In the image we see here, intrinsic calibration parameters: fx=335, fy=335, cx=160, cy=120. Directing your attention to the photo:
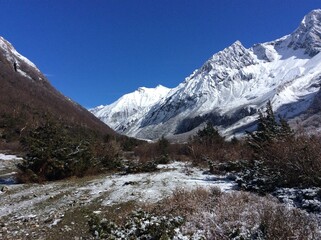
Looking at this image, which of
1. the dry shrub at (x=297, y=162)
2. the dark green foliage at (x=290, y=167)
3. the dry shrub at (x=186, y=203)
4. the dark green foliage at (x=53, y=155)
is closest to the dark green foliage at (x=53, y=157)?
the dark green foliage at (x=53, y=155)

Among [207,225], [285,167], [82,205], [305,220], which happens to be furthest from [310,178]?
[82,205]

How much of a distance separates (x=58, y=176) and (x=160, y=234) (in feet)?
45.6

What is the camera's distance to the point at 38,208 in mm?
13000

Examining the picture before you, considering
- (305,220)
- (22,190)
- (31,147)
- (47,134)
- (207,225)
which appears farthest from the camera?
(47,134)

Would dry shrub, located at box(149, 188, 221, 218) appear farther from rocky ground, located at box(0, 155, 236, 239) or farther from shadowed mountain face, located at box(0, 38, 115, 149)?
shadowed mountain face, located at box(0, 38, 115, 149)

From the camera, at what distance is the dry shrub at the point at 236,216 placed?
8.45m

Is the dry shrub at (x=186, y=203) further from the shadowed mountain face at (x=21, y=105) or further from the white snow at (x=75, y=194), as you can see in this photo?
the shadowed mountain face at (x=21, y=105)

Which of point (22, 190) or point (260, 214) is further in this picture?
point (22, 190)

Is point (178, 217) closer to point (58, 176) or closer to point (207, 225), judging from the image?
point (207, 225)

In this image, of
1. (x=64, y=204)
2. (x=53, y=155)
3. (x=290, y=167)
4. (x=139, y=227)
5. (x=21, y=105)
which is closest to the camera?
(x=139, y=227)

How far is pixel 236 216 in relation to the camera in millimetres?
10281

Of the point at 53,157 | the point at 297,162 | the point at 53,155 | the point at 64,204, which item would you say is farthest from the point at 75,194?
the point at 297,162

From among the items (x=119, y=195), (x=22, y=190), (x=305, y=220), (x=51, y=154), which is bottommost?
(x=305, y=220)

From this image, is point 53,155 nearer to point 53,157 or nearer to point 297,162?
point 53,157
